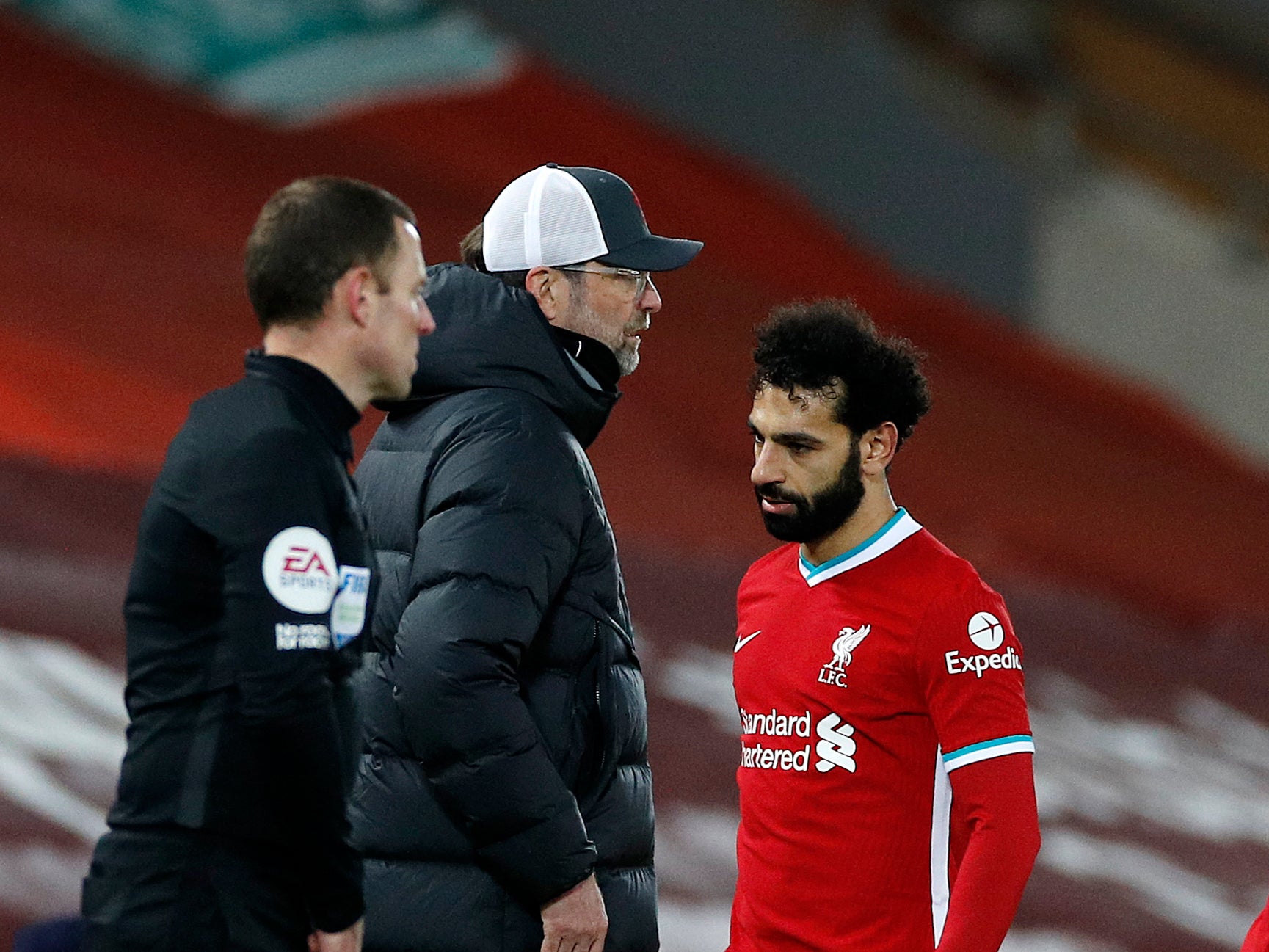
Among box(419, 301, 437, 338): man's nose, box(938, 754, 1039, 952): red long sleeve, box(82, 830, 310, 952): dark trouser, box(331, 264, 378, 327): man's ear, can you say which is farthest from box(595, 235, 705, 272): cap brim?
box(82, 830, 310, 952): dark trouser

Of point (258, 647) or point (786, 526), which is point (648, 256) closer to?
point (786, 526)

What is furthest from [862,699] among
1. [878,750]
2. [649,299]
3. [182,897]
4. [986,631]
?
[182,897]

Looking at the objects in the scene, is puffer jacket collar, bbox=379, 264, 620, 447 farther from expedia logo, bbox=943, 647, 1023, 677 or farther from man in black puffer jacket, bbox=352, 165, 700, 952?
expedia logo, bbox=943, 647, 1023, 677

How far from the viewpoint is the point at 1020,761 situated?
6.21ft

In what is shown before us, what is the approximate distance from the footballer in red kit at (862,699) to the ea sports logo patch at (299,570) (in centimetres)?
76

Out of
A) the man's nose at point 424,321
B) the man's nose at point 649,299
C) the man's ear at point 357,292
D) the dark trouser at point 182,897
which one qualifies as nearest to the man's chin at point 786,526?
the man's nose at point 649,299

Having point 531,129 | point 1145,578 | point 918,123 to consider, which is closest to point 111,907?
point 1145,578

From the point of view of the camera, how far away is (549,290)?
218cm

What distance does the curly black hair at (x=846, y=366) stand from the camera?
2.15m

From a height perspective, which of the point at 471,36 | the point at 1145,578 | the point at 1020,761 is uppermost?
the point at 471,36

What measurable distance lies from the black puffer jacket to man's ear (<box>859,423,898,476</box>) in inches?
13.2

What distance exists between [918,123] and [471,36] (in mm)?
3054

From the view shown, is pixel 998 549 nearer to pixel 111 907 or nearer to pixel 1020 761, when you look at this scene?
pixel 1020 761

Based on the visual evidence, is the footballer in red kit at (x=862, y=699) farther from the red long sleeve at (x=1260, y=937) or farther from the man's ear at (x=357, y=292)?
the man's ear at (x=357, y=292)
